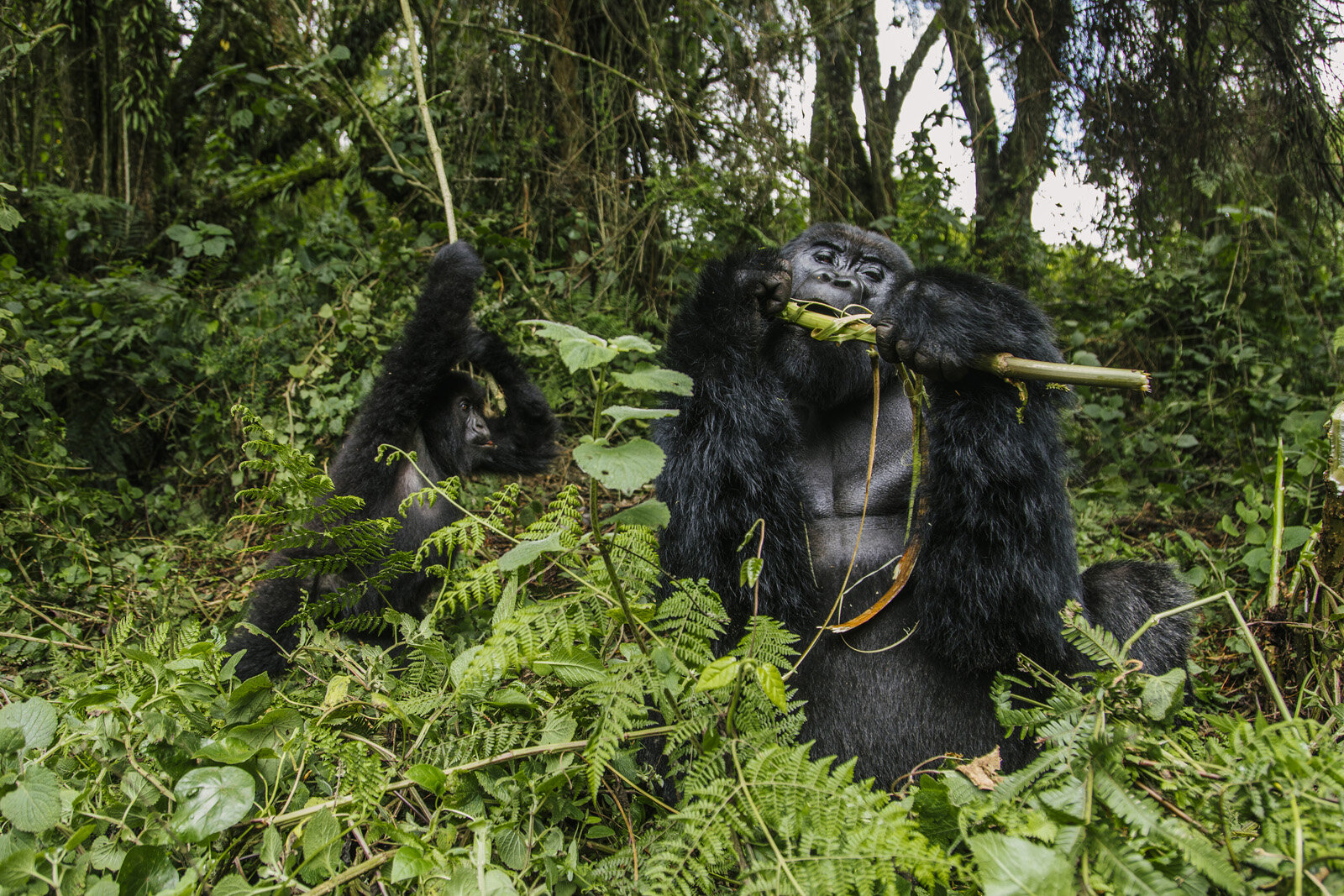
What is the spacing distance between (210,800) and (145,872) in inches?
5.3

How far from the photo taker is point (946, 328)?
2.20 m

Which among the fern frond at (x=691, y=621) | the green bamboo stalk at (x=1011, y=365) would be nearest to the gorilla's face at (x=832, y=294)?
the green bamboo stalk at (x=1011, y=365)

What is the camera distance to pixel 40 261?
16.7 ft

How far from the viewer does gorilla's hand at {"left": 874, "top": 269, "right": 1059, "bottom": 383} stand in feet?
7.22

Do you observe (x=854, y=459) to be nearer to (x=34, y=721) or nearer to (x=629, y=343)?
(x=629, y=343)

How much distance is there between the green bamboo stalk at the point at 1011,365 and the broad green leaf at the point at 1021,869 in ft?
2.86

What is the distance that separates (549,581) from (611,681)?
205 cm

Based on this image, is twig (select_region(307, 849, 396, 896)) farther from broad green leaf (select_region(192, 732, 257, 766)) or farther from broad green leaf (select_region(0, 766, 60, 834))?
broad green leaf (select_region(0, 766, 60, 834))

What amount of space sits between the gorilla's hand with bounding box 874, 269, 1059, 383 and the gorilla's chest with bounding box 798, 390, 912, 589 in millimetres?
414

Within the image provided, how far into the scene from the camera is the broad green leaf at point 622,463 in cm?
129

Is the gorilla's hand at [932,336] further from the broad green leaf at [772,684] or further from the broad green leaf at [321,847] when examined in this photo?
the broad green leaf at [321,847]

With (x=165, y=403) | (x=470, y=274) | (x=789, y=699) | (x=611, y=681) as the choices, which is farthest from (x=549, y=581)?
(x=165, y=403)

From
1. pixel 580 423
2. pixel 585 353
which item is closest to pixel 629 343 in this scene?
pixel 585 353

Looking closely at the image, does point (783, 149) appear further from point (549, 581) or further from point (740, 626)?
point (740, 626)
